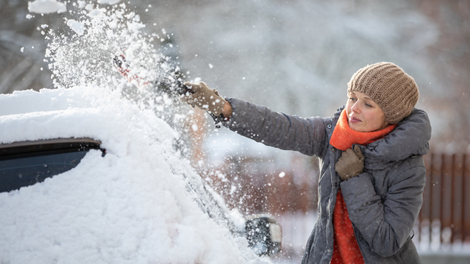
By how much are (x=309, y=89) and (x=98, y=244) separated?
10001mm

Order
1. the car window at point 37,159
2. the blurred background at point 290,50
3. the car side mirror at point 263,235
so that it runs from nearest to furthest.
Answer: the car window at point 37,159 < the car side mirror at point 263,235 < the blurred background at point 290,50

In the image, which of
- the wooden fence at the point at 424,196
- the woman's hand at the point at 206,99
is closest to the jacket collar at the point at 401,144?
the woman's hand at the point at 206,99

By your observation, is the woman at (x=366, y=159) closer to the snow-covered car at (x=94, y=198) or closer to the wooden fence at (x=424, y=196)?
the snow-covered car at (x=94, y=198)

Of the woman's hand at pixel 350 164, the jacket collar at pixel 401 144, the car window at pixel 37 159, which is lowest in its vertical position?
the car window at pixel 37 159

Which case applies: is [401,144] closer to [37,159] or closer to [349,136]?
[349,136]

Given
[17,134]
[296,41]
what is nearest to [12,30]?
[296,41]

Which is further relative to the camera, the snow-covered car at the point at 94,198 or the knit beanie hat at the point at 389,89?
the knit beanie hat at the point at 389,89

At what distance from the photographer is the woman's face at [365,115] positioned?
1.81m

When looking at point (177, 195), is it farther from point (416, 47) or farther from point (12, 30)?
point (416, 47)

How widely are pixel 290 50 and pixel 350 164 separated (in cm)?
948

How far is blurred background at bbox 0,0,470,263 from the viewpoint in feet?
29.4

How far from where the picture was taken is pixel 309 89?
10.7 m

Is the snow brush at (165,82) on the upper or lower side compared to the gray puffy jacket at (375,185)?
upper

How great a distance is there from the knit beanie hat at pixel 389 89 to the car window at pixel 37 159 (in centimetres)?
134
